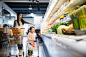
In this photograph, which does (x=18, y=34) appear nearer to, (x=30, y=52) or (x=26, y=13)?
(x=30, y=52)

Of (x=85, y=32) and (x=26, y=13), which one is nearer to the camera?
(x=85, y=32)

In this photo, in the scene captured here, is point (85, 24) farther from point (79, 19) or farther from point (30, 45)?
point (30, 45)

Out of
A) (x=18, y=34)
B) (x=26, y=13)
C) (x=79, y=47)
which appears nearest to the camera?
(x=79, y=47)

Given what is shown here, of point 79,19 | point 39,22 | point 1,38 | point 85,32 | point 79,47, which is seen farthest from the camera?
point 39,22

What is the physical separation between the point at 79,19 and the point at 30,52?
290cm

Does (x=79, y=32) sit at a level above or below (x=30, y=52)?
above

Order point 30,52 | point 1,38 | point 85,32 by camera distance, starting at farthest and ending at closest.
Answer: point 1,38 < point 30,52 < point 85,32

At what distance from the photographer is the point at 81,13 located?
0.92m

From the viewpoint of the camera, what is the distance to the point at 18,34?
2.86 m

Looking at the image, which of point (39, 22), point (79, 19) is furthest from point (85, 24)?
point (39, 22)

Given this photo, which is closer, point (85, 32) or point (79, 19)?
point (85, 32)

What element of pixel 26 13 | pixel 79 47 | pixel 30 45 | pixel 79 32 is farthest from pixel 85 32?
pixel 26 13

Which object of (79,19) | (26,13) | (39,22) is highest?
(26,13)

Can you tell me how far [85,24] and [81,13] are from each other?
4.5 inches
